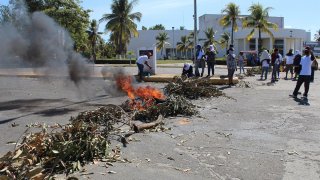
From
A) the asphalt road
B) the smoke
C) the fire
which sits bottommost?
the asphalt road

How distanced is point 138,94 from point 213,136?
12.7 feet

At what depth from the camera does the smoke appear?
11.8 m

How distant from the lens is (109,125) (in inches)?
316

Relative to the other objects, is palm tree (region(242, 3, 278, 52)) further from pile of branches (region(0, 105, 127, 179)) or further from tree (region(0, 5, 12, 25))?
pile of branches (region(0, 105, 127, 179))

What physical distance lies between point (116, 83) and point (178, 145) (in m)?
6.29

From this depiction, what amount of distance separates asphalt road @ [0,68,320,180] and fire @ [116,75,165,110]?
0.49m

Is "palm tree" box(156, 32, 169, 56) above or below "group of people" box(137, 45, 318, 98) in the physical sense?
above

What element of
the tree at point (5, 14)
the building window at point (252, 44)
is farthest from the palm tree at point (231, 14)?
the tree at point (5, 14)

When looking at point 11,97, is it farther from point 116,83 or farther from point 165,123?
point 165,123

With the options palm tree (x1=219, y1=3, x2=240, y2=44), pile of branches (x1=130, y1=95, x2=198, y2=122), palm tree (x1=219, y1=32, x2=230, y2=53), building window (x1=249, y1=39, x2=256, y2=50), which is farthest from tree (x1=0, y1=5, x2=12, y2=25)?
palm tree (x1=219, y1=32, x2=230, y2=53)

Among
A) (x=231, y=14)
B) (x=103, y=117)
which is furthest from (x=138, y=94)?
(x=231, y=14)

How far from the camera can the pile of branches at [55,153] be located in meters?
5.21

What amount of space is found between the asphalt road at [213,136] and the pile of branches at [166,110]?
0.32 m

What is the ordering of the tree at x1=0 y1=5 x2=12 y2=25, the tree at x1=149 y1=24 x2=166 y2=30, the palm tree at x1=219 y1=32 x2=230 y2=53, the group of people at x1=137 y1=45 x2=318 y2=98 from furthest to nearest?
the tree at x1=149 y1=24 x2=166 y2=30, the palm tree at x1=219 y1=32 x2=230 y2=53, the group of people at x1=137 y1=45 x2=318 y2=98, the tree at x1=0 y1=5 x2=12 y2=25
